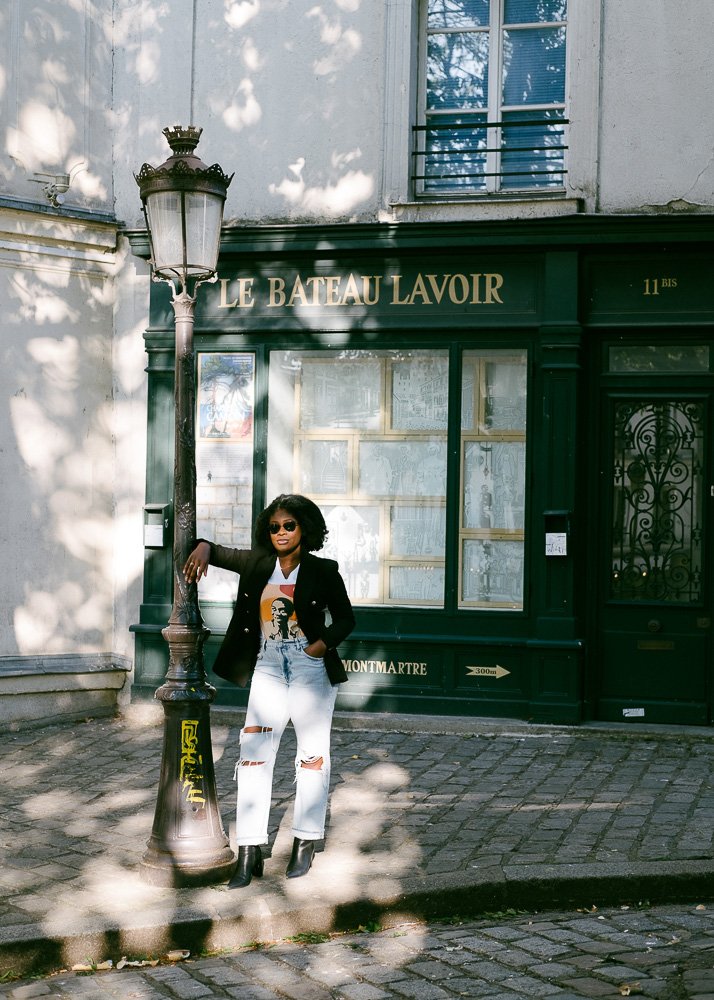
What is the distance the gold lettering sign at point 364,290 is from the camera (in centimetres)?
942

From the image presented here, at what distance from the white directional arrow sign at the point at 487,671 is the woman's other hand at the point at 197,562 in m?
4.10

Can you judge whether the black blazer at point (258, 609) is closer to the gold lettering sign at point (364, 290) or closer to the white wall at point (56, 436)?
the gold lettering sign at point (364, 290)

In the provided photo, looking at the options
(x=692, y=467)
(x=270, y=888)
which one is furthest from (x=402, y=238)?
(x=270, y=888)

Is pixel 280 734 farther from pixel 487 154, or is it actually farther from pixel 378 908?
pixel 487 154

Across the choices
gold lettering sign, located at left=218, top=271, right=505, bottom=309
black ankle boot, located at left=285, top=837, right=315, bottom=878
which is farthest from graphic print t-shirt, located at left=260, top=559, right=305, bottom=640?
gold lettering sign, located at left=218, top=271, right=505, bottom=309

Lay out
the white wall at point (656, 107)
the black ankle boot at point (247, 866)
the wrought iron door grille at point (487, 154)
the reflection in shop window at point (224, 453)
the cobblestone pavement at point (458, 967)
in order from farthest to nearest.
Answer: the reflection in shop window at point (224, 453) → the wrought iron door grille at point (487, 154) → the white wall at point (656, 107) → the black ankle boot at point (247, 866) → the cobblestone pavement at point (458, 967)

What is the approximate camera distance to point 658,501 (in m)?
9.27

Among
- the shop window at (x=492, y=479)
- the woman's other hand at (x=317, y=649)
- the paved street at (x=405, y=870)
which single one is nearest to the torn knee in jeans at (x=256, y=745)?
the woman's other hand at (x=317, y=649)

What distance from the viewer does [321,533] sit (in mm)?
5805

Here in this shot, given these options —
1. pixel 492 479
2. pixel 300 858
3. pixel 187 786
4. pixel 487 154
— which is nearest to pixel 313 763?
Answer: pixel 300 858

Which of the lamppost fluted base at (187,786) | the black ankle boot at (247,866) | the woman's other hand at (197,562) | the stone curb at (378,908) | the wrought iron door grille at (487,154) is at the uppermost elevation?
the wrought iron door grille at (487,154)

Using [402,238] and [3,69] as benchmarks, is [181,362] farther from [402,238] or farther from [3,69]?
[3,69]

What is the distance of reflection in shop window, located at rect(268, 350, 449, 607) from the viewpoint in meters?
9.66

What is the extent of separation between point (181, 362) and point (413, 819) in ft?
8.93
